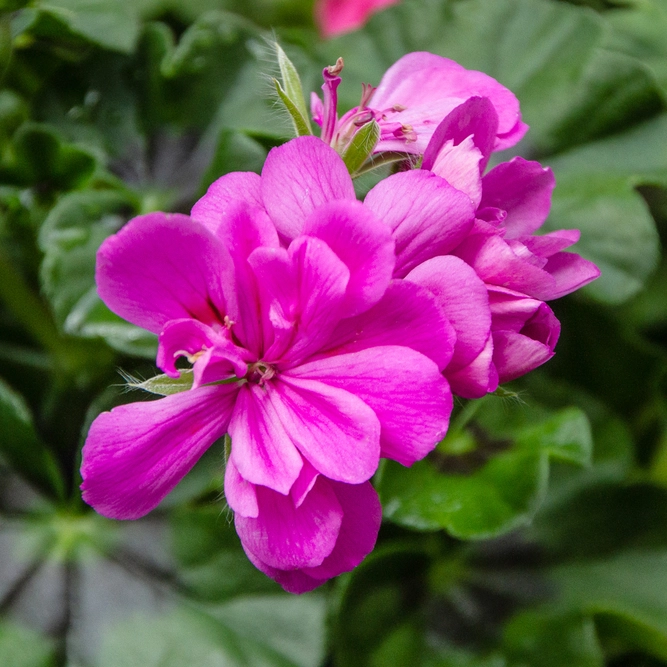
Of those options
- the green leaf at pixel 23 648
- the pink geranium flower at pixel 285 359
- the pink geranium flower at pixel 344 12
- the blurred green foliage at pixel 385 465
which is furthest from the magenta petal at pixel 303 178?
the pink geranium flower at pixel 344 12

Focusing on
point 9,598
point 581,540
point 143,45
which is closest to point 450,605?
point 581,540

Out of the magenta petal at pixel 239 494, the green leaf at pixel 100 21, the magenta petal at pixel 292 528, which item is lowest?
the magenta petal at pixel 292 528

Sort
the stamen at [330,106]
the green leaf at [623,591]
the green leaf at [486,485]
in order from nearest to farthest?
the stamen at [330,106] → the green leaf at [486,485] → the green leaf at [623,591]

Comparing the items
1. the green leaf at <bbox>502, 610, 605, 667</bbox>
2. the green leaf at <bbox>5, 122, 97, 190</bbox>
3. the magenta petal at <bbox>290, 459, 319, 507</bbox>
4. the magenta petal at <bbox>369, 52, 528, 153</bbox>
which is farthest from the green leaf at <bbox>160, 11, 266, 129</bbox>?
the green leaf at <bbox>502, 610, 605, 667</bbox>

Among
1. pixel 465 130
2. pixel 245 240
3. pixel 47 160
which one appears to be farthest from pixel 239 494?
pixel 47 160

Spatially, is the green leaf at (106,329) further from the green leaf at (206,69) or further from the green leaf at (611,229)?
the green leaf at (611,229)

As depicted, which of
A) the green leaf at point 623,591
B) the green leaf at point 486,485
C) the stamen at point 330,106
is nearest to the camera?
the stamen at point 330,106
